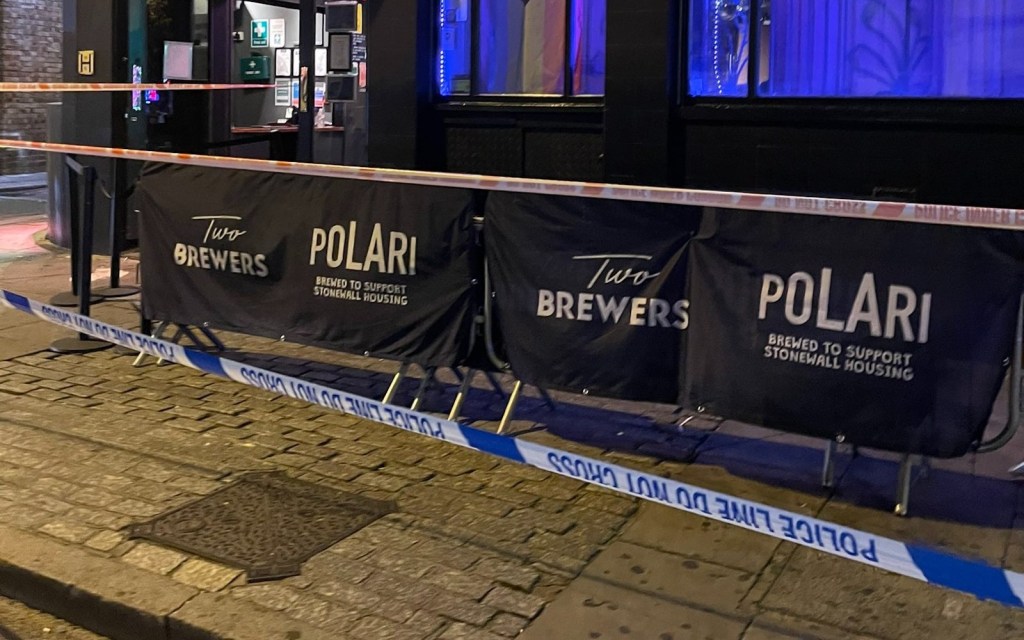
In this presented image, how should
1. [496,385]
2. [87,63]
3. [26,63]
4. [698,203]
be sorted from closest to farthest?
[698,203] → [496,385] → [87,63] → [26,63]

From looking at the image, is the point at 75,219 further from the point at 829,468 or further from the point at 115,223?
the point at 829,468

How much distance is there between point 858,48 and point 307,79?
564 centimetres

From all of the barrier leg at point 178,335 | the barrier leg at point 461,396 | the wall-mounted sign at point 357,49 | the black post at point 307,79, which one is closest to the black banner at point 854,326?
the barrier leg at point 461,396

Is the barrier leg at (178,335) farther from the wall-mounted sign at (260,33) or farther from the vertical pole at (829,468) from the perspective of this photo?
the wall-mounted sign at (260,33)

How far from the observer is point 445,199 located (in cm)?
641

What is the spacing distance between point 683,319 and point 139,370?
13.3ft

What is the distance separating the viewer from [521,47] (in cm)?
1065

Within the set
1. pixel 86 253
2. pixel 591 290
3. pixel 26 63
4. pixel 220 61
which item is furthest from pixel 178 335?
pixel 26 63

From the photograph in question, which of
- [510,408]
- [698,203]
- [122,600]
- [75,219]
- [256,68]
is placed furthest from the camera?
[256,68]

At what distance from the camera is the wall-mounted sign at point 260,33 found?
56.1 ft

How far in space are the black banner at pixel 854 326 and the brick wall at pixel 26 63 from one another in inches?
721

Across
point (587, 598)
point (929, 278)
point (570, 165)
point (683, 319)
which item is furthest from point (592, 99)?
point (587, 598)

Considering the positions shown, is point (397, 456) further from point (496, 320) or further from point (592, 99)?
point (592, 99)

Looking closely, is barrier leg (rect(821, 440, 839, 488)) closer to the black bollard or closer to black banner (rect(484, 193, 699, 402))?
black banner (rect(484, 193, 699, 402))
